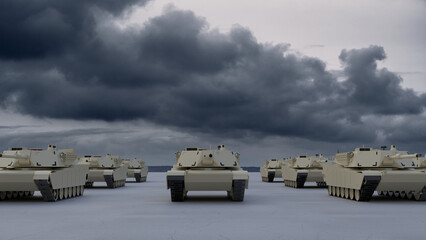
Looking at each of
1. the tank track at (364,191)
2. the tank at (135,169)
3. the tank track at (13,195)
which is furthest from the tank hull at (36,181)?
the tank at (135,169)

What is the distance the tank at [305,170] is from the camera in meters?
33.9

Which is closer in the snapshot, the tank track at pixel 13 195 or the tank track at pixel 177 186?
the tank track at pixel 177 186

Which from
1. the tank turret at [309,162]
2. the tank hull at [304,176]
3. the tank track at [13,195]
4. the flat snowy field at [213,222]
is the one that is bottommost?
→ the tank track at [13,195]

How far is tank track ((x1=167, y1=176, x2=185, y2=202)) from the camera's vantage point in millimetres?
19875

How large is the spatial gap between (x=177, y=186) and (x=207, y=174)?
1228 mm

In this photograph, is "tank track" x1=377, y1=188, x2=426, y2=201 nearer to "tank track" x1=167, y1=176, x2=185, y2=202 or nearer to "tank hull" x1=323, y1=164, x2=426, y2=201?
"tank hull" x1=323, y1=164, x2=426, y2=201

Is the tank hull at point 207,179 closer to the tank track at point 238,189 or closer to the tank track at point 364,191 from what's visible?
the tank track at point 238,189

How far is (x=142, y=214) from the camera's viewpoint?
15.7 meters

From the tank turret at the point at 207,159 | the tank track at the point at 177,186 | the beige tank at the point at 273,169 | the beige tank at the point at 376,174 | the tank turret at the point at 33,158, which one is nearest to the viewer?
the tank track at the point at 177,186

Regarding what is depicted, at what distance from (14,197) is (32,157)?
3.27m

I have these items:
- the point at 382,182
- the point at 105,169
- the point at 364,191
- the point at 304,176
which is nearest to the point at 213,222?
the point at 364,191

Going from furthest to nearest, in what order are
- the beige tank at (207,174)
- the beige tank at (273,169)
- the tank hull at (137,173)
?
the beige tank at (273,169) → the tank hull at (137,173) → the beige tank at (207,174)

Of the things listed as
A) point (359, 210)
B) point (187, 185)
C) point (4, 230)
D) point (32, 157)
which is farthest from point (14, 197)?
point (359, 210)

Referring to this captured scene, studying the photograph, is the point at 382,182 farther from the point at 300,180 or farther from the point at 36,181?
the point at 36,181
